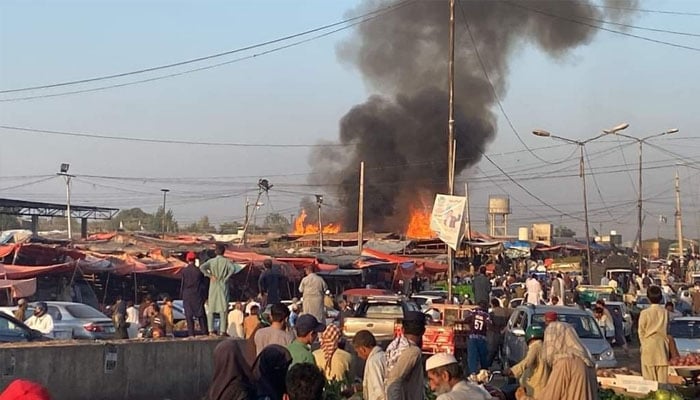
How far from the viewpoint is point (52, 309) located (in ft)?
63.7

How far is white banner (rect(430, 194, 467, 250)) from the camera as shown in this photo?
19.0 m

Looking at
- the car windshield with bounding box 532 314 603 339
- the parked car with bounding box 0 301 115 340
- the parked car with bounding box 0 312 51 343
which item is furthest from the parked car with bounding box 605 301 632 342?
the parked car with bounding box 0 312 51 343

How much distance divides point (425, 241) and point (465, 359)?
28418mm

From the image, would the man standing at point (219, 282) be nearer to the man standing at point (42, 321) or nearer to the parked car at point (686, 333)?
the man standing at point (42, 321)

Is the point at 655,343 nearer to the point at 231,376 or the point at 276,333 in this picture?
the point at 276,333

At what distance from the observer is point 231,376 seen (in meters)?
6.39

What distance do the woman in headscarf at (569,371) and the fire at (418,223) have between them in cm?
5293

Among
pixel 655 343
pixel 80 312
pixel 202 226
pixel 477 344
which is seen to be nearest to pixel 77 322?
pixel 80 312

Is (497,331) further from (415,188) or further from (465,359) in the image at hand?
(415,188)

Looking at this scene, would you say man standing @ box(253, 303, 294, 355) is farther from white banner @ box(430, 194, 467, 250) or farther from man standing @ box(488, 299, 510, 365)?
white banner @ box(430, 194, 467, 250)

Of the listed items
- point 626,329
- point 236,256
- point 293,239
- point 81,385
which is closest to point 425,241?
point 293,239

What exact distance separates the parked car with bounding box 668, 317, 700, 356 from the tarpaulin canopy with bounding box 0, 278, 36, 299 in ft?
50.8

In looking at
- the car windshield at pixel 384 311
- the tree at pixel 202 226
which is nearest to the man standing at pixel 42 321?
the car windshield at pixel 384 311

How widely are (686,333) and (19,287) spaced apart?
52.5ft
